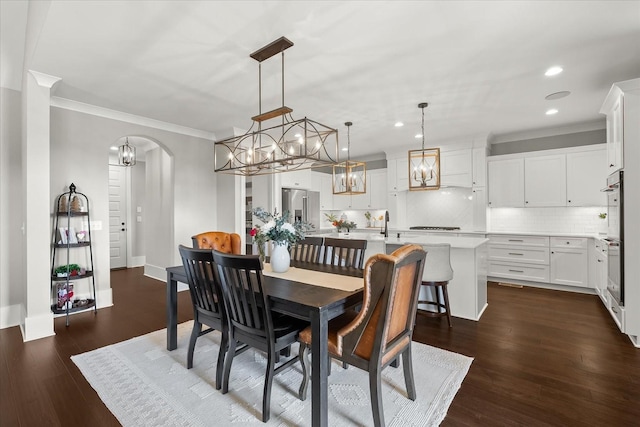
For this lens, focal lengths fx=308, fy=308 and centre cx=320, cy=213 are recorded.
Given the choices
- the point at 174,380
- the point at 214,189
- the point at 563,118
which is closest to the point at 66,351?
the point at 174,380

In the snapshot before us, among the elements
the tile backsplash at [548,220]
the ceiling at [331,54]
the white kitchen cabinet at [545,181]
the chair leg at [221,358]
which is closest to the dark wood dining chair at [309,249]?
the chair leg at [221,358]

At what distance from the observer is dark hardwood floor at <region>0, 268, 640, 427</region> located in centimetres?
192

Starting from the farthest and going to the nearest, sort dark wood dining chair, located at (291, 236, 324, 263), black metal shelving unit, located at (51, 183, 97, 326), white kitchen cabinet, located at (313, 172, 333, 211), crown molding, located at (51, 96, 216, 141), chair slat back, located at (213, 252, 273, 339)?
white kitchen cabinet, located at (313, 172, 333, 211)
crown molding, located at (51, 96, 216, 141)
black metal shelving unit, located at (51, 183, 97, 326)
dark wood dining chair, located at (291, 236, 324, 263)
chair slat back, located at (213, 252, 273, 339)

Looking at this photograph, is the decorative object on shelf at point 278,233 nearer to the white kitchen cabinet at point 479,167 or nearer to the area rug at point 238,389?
the area rug at point 238,389

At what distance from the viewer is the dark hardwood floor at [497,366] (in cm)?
192

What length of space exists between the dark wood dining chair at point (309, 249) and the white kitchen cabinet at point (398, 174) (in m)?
3.86

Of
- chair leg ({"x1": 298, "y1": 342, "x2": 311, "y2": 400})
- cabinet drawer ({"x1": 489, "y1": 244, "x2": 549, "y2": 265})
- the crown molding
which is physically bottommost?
chair leg ({"x1": 298, "y1": 342, "x2": 311, "y2": 400})

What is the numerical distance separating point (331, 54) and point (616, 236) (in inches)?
132

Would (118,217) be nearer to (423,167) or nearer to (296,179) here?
(296,179)

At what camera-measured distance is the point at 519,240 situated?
5168mm

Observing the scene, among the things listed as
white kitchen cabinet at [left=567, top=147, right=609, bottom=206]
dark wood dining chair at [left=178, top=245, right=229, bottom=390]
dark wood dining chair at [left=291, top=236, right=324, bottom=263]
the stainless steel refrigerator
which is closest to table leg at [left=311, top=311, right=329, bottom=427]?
dark wood dining chair at [left=178, top=245, right=229, bottom=390]

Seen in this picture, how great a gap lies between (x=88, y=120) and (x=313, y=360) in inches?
165

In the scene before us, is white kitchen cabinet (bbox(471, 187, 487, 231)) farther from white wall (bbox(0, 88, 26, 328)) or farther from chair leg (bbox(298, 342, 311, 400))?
white wall (bbox(0, 88, 26, 328))

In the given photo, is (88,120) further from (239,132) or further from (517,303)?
(517,303)
